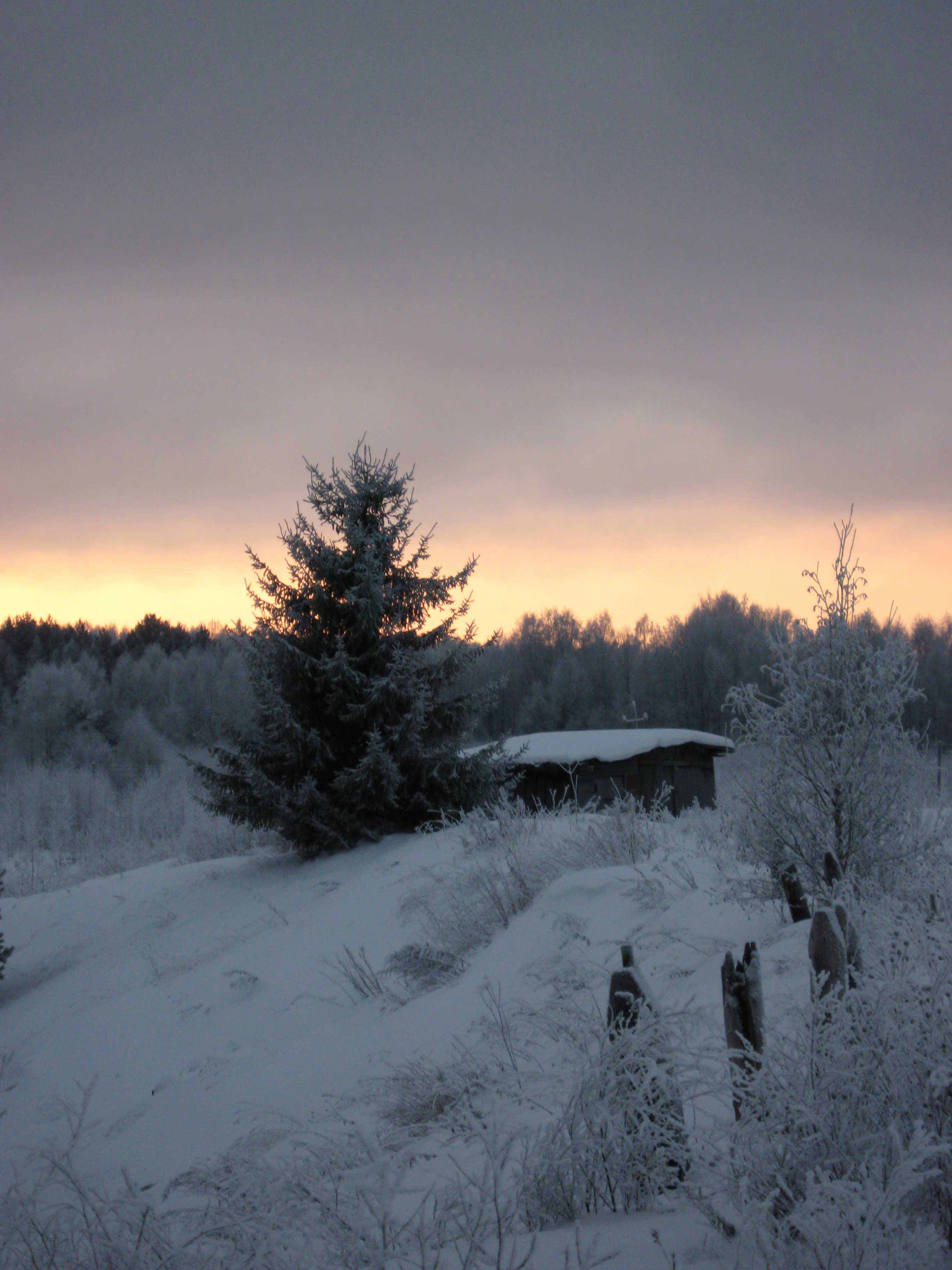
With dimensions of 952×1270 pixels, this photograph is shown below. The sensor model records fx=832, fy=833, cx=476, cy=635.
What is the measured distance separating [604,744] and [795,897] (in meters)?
15.0

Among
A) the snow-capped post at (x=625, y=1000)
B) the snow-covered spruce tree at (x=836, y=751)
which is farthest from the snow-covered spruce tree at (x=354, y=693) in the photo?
the snow-capped post at (x=625, y=1000)

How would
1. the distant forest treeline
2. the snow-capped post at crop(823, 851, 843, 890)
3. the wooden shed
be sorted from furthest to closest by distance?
the distant forest treeline
the wooden shed
the snow-capped post at crop(823, 851, 843, 890)

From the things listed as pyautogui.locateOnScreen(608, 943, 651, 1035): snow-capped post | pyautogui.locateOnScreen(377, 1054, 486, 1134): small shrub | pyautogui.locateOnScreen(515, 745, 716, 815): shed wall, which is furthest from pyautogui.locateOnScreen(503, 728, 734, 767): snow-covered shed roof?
pyautogui.locateOnScreen(608, 943, 651, 1035): snow-capped post

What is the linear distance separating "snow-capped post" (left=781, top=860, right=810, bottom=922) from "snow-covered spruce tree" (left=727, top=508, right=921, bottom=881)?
0.99 meters

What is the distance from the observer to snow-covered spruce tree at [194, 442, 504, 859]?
1064 centimetres

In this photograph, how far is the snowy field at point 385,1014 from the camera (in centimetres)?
262

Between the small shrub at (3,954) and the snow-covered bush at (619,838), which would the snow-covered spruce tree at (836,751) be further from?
the small shrub at (3,954)

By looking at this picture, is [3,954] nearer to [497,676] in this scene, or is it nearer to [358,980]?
[358,980]

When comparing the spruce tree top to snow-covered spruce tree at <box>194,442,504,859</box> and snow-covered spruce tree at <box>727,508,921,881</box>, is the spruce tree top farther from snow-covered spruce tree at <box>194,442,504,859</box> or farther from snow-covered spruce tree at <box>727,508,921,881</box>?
snow-covered spruce tree at <box>727,508,921,881</box>

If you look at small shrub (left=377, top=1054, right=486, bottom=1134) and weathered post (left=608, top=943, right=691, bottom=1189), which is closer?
weathered post (left=608, top=943, right=691, bottom=1189)

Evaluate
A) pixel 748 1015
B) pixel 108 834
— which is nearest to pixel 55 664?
pixel 108 834

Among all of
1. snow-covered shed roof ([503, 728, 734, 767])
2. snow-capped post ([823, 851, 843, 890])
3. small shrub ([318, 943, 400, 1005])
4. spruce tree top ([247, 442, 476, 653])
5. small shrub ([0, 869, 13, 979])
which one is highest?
spruce tree top ([247, 442, 476, 653])

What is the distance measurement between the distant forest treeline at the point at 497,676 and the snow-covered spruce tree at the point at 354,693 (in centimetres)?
2659

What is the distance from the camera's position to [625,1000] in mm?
2611
